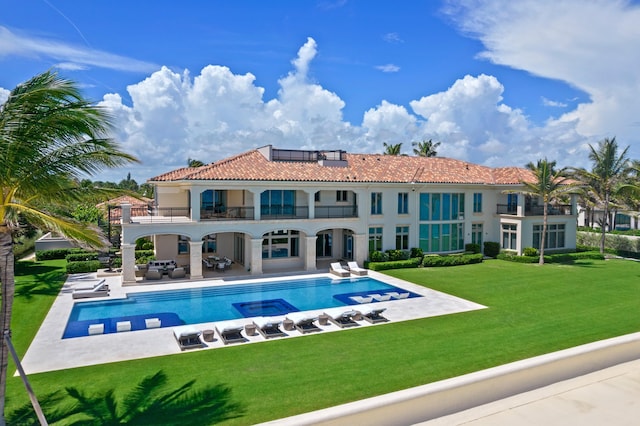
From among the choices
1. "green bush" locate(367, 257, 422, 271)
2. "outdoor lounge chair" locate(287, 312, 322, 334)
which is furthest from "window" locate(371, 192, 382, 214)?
"outdoor lounge chair" locate(287, 312, 322, 334)

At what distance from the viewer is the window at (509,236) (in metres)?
37.0

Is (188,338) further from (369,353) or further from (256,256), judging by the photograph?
(256,256)

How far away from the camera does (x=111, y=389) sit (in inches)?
474

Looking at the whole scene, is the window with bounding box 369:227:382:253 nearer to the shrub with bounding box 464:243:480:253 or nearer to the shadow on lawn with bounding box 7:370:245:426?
the shrub with bounding box 464:243:480:253

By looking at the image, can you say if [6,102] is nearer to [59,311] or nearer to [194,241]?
[59,311]

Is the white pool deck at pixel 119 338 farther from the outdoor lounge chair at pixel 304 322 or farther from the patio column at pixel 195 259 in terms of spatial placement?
the patio column at pixel 195 259

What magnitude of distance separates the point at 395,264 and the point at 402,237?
11.6ft

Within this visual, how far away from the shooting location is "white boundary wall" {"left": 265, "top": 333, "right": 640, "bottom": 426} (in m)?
9.73

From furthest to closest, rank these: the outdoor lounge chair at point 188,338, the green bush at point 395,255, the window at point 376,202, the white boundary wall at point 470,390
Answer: the window at point 376,202, the green bush at point 395,255, the outdoor lounge chair at point 188,338, the white boundary wall at point 470,390

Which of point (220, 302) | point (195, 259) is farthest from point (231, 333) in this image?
point (195, 259)

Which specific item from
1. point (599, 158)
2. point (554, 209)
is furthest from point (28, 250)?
point (599, 158)

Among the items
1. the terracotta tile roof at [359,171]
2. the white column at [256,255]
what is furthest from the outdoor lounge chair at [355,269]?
the white column at [256,255]

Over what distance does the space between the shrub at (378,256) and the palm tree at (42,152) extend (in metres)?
24.0

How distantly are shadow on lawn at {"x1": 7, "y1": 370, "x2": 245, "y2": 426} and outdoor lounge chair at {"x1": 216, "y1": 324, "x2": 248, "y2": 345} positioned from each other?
4090 mm
